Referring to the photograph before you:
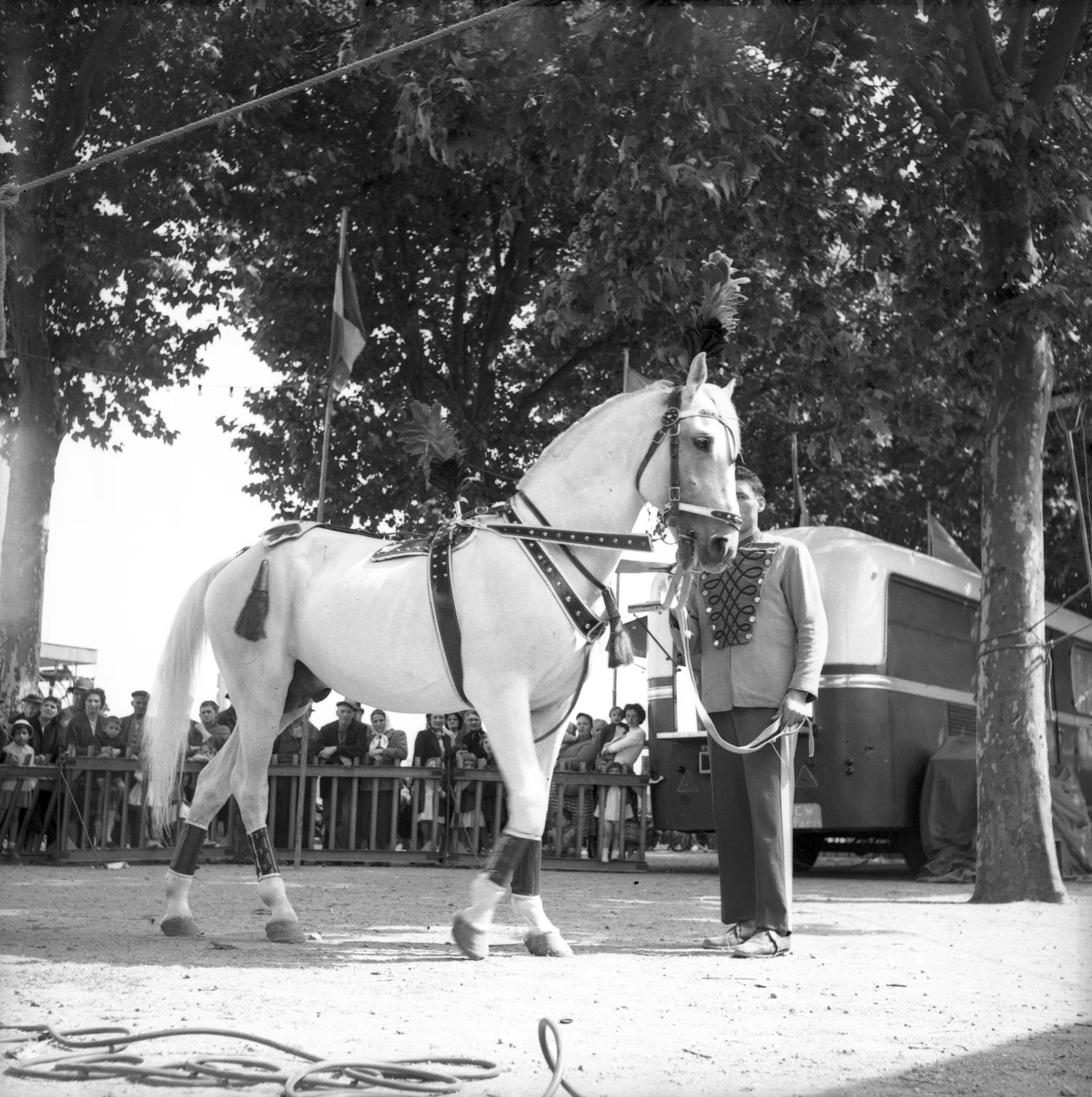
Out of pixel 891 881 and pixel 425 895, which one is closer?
pixel 425 895

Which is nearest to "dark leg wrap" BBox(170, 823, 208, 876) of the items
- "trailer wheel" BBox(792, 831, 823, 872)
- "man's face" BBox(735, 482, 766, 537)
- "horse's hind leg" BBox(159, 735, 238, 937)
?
"horse's hind leg" BBox(159, 735, 238, 937)

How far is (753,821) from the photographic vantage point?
7508mm

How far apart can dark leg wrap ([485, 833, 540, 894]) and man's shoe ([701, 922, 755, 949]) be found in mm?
1385

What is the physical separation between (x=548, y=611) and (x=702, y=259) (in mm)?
6869

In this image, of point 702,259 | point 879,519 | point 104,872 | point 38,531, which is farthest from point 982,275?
point 879,519

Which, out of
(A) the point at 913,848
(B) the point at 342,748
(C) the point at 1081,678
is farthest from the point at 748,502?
(C) the point at 1081,678

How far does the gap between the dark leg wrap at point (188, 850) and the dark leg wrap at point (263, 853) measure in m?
0.28

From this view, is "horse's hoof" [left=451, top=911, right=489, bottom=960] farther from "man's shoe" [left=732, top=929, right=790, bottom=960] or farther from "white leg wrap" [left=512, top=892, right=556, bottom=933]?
"man's shoe" [left=732, top=929, right=790, bottom=960]

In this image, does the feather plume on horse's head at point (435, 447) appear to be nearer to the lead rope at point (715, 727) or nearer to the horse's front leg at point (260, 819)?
the lead rope at point (715, 727)

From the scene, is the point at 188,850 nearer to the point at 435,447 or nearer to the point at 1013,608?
the point at 435,447

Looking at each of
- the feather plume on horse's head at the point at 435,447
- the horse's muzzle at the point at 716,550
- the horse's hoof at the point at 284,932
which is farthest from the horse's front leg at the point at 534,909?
the feather plume on horse's head at the point at 435,447

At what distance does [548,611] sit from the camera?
699cm

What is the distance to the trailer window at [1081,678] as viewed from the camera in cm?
1898

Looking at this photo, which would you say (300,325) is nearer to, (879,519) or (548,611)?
(879,519)
